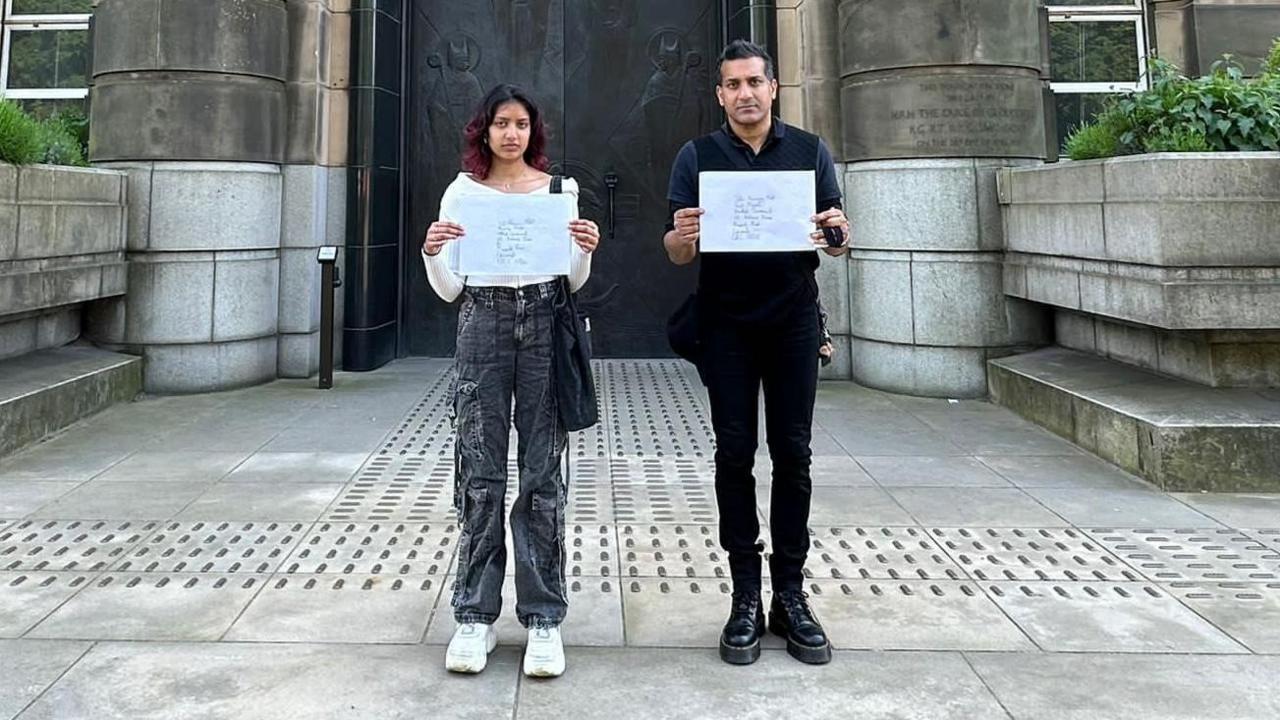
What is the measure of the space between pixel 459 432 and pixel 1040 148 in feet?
25.3

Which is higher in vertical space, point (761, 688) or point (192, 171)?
point (192, 171)

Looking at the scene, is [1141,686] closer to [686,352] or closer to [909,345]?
[686,352]

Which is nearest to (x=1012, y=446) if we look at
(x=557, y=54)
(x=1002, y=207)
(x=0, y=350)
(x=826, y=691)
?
(x=1002, y=207)

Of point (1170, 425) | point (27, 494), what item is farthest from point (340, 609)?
point (1170, 425)

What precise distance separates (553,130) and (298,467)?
248 inches

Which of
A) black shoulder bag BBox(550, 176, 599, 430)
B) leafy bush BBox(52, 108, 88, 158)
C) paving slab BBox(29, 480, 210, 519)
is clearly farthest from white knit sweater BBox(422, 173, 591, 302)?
leafy bush BBox(52, 108, 88, 158)

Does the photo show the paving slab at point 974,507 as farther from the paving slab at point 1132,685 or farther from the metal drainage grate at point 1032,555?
the paving slab at point 1132,685

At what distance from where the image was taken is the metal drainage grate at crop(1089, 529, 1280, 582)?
4160 mm

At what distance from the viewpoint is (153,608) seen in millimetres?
3736

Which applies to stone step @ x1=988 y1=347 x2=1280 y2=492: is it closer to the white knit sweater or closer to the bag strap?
the bag strap

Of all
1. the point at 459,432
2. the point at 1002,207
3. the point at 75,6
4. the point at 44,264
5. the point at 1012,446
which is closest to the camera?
the point at 459,432

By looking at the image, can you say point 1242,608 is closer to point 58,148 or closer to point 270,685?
point 270,685

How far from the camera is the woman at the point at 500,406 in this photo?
321 cm

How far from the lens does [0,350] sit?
7.50 meters
